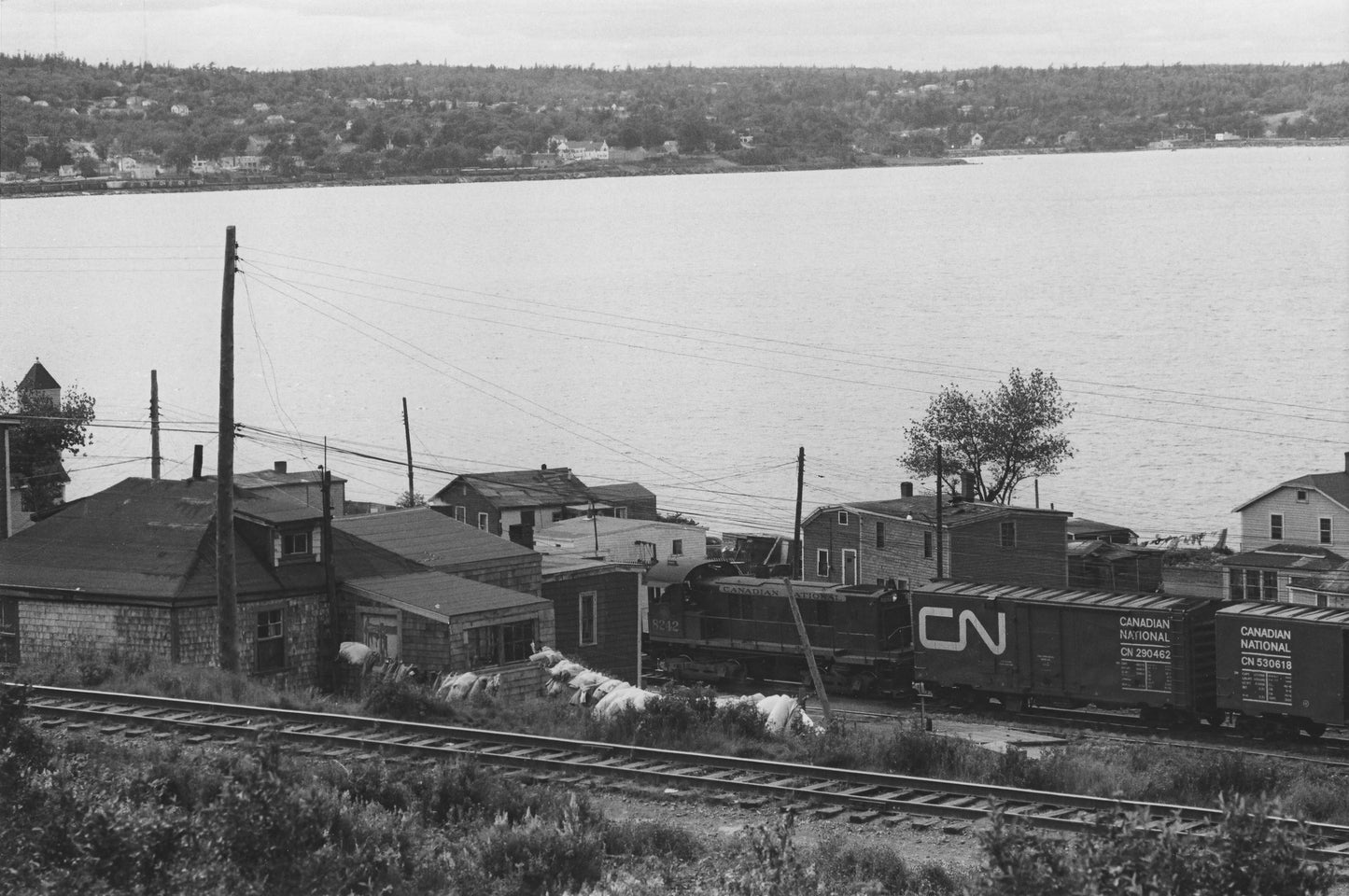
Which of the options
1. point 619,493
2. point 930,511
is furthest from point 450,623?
point 619,493

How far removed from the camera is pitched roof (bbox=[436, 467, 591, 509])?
63.5m

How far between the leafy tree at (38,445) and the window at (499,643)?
3752cm

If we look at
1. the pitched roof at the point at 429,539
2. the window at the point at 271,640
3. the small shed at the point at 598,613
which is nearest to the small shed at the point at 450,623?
the window at the point at 271,640

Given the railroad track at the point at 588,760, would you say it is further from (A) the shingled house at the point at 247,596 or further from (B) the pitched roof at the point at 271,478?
(B) the pitched roof at the point at 271,478

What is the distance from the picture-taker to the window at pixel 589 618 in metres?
41.0

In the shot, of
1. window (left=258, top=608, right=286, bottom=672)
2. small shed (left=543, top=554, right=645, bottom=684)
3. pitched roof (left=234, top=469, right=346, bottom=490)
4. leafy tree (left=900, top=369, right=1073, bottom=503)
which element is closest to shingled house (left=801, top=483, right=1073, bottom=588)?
small shed (left=543, top=554, right=645, bottom=684)

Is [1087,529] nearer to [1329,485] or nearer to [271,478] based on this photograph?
[1329,485]

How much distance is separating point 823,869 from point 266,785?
A: 18.0ft

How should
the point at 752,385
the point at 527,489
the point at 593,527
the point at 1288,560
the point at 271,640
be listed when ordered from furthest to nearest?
the point at 752,385, the point at 527,489, the point at 593,527, the point at 1288,560, the point at 271,640

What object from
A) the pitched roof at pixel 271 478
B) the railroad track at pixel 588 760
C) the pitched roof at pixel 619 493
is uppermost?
the pitched roof at pixel 271 478

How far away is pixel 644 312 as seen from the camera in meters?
184

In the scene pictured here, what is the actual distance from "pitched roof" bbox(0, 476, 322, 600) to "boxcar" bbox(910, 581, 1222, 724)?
49.4 ft

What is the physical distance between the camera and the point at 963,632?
38.5 metres

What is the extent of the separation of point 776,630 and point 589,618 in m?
5.22
